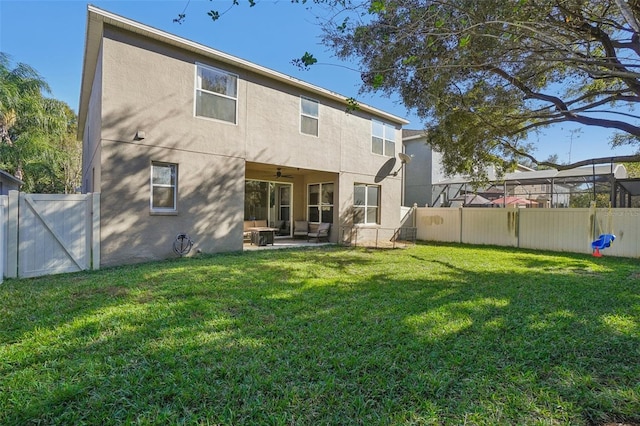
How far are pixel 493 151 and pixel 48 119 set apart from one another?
959 inches

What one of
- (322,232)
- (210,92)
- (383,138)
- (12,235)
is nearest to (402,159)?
(383,138)

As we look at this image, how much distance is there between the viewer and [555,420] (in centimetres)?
253

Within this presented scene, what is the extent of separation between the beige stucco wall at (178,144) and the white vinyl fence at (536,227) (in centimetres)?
725

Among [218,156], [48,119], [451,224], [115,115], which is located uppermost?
[48,119]

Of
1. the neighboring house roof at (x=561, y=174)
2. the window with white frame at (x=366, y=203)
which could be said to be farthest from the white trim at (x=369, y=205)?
the neighboring house roof at (x=561, y=174)

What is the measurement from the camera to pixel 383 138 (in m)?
14.8

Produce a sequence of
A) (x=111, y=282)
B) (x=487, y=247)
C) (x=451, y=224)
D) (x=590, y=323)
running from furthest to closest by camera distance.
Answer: (x=451, y=224)
(x=487, y=247)
(x=111, y=282)
(x=590, y=323)

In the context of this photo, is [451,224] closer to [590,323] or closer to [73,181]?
[590,323]

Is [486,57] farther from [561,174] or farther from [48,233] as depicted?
[561,174]

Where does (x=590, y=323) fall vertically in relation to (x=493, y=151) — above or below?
below

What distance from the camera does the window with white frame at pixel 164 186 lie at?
872 cm

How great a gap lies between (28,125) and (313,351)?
2496 centimetres

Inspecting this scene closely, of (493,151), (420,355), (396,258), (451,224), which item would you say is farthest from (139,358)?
(451,224)

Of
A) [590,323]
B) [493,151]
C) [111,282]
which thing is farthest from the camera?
[493,151]
